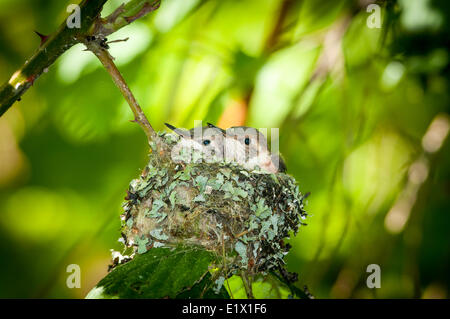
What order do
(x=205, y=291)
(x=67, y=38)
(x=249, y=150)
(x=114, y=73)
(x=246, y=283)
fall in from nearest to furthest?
(x=67, y=38) < (x=205, y=291) < (x=114, y=73) < (x=246, y=283) < (x=249, y=150)

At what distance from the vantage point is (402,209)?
4.34 metres

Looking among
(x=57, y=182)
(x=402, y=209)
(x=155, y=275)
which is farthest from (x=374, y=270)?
(x=57, y=182)

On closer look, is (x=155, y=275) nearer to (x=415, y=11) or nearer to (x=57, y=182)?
(x=57, y=182)

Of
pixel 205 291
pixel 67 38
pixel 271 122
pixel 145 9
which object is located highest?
pixel 271 122

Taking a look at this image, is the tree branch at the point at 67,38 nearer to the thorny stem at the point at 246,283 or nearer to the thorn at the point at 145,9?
the thorn at the point at 145,9

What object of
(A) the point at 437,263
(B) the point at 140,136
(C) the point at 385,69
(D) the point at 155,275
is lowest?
(D) the point at 155,275

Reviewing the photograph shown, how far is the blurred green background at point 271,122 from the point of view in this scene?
4004mm

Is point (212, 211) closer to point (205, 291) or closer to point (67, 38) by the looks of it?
point (205, 291)

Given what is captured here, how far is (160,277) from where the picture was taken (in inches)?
80.3

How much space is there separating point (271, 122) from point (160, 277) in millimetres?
2866

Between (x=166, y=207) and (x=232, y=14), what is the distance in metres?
2.70

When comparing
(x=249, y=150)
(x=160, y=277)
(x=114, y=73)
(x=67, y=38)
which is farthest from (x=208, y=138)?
(x=67, y=38)

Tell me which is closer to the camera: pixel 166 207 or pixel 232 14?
pixel 166 207

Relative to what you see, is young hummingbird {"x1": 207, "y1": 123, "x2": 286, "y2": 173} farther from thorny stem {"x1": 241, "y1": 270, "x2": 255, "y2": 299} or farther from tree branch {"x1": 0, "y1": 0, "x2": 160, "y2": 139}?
tree branch {"x1": 0, "y1": 0, "x2": 160, "y2": 139}
